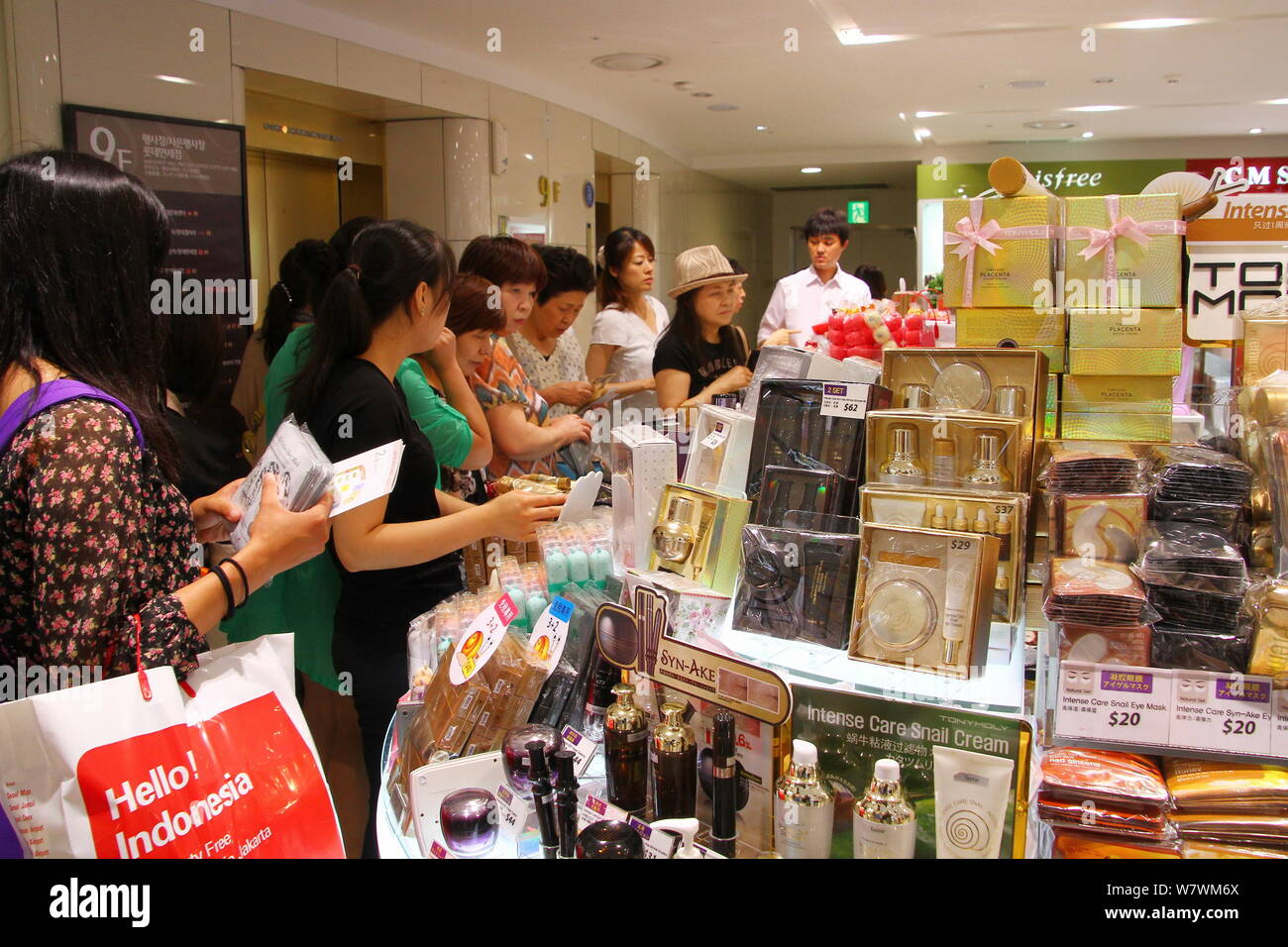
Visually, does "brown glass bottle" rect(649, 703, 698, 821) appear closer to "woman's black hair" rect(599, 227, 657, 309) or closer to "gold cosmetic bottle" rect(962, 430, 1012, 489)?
"gold cosmetic bottle" rect(962, 430, 1012, 489)

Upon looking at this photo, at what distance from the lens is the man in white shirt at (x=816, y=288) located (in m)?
4.64

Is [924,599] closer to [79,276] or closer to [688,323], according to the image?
[79,276]

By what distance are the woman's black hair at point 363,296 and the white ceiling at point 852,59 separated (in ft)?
9.70

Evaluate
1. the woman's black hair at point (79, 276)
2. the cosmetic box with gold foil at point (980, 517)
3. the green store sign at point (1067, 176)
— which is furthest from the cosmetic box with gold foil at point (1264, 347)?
the green store sign at point (1067, 176)

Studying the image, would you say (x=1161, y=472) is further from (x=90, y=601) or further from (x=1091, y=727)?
(x=90, y=601)

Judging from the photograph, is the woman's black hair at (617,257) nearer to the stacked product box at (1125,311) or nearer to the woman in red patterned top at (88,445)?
the stacked product box at (1125,311)

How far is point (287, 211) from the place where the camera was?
5.75 metres

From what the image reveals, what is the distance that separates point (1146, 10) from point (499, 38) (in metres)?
3.70

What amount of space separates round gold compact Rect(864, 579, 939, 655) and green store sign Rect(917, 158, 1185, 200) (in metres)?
9.36

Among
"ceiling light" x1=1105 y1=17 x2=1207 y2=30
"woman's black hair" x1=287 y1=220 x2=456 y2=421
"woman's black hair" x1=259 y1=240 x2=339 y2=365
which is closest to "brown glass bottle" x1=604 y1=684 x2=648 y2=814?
"woman's black hair" x1=287 y1=220 x2=456 y2=421

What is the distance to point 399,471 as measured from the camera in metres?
2.21

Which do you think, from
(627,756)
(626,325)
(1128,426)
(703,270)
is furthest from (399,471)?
(626,325)

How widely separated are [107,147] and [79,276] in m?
3.05

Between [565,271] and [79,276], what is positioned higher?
[565,271]
